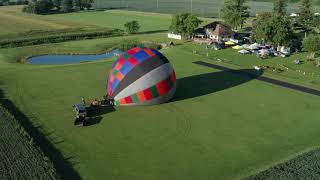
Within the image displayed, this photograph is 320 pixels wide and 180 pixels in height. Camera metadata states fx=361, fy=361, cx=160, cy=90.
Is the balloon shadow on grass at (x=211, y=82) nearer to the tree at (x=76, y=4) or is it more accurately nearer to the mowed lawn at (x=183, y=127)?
the mowed lawn at (x=183, y=127)

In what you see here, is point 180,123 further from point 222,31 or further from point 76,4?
point 76,4

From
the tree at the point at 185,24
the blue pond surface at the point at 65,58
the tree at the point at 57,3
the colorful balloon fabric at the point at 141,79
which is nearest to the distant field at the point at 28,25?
the blue pond surface at the point at 65,58

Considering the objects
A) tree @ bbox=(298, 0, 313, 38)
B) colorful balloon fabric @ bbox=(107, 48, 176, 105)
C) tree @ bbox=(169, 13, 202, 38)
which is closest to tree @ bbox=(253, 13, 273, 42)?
tree @ bbox=(169, 13, 202, 38)

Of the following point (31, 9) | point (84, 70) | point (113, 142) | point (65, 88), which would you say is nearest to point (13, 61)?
point (84, 70)

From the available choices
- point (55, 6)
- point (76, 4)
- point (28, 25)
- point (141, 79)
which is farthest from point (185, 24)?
point (76, 4)

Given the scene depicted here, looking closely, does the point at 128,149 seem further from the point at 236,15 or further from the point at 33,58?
the point at 236,15

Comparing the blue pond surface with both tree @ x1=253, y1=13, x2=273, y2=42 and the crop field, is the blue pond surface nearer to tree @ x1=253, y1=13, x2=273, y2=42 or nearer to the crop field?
tree @ x1=253, y1=13, x2=273, y2=42
